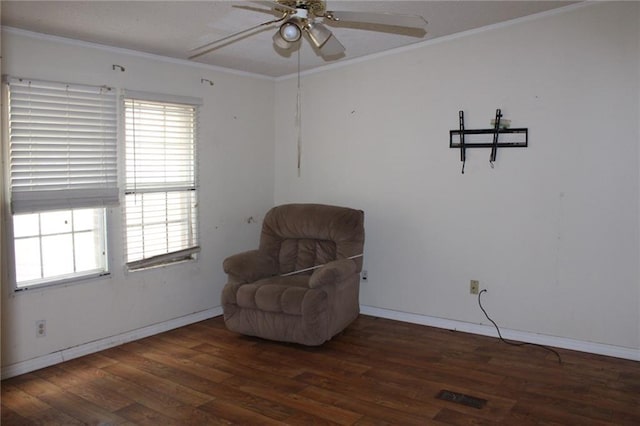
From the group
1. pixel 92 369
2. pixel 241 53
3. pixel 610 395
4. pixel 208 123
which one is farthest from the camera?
pixel 208 123

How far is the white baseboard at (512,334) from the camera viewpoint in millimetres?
3510

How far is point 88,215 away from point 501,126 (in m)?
3.21

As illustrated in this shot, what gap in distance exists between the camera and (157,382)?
3.34m

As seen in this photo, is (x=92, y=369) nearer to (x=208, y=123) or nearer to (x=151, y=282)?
(x=151, y=282)

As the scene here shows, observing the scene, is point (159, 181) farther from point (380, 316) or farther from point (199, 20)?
point (380, 316)

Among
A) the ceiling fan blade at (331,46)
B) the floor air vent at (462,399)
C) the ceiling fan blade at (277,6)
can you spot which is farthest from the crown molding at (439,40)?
the floor air vent at (462,399)

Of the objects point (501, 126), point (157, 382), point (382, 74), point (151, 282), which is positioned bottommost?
point (157, 382)

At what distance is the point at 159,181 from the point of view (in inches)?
170

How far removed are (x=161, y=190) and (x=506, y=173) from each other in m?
2.79

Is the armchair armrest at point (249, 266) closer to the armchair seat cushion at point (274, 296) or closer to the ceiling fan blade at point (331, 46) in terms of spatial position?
the armchair seat cushion at point (274, 296)

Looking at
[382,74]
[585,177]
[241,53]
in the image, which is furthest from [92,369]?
[585,177]

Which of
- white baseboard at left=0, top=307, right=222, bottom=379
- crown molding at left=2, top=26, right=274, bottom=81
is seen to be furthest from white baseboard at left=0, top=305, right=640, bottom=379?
crown molding at left=2, top=26, right=274, bottom=81

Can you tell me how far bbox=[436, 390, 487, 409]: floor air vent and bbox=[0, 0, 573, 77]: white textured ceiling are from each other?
238 cm

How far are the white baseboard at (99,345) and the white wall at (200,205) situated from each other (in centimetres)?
4
